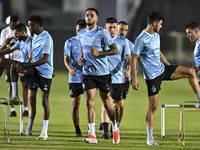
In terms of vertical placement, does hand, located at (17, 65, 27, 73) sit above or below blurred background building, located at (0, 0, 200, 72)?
below

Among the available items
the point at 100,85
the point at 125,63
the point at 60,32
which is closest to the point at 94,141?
the point at 100,85

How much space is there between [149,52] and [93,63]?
97 cm

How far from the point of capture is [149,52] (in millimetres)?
7180


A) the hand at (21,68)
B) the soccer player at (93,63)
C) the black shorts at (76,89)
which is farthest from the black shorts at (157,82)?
the hand at (21,68)

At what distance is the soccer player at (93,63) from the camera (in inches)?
279

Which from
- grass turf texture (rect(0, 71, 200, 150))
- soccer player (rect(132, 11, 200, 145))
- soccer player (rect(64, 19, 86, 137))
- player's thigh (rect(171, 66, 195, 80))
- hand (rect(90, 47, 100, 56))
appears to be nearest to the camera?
hand (rect(90, 47, 100, 56))

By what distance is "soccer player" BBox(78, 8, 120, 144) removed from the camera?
279 inches

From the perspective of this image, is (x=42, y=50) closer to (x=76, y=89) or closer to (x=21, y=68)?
(x=21, y=68)

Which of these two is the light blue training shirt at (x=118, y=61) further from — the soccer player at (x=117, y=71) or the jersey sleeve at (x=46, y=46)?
the jersey sleeve at (x=46, y=46)

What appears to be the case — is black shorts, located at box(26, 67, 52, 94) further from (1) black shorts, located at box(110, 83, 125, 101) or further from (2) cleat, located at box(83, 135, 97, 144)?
(2) cleat, located at box(83, 135, 97, 144)

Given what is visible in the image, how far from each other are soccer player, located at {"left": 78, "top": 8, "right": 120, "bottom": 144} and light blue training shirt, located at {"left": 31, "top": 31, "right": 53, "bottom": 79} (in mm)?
821

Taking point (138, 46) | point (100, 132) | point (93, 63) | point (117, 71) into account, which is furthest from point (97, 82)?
point (100, 132)

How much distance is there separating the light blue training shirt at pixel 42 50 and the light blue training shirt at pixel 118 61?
1.17 m

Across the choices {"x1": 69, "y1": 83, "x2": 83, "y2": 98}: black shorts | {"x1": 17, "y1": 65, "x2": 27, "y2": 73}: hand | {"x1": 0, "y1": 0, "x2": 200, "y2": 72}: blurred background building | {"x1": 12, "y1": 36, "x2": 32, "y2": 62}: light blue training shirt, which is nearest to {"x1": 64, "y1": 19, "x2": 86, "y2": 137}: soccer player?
{"x1": 69, "y1": 83, "x2": 83, "y2": 98}: black shorts
